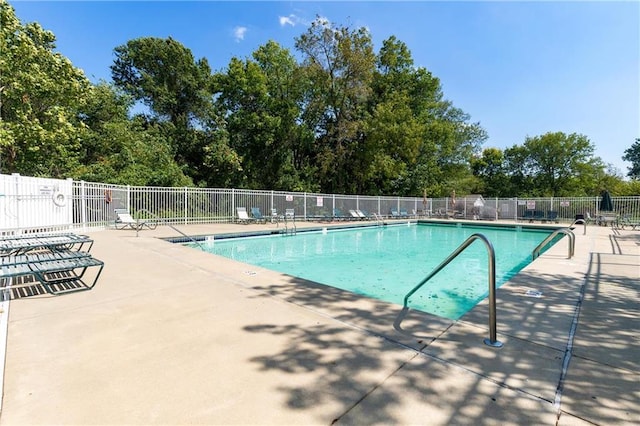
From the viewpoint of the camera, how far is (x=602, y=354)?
89.6 inches

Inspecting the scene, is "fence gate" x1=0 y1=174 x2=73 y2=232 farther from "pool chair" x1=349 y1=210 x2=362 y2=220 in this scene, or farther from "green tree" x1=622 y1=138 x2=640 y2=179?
"green tree" x1=622 y1=138 x2=640 y2=179

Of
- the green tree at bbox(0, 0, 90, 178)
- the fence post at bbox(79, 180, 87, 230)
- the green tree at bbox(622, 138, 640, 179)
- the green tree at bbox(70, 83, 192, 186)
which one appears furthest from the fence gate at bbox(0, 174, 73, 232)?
the green tree at bbox(622, 138, 640, 179)

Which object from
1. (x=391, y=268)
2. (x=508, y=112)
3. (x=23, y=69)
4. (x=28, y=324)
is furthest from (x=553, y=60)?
(x=23, y=69)

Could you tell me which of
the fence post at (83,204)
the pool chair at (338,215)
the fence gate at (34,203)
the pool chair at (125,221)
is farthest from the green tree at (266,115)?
the fence gate at (34,203)

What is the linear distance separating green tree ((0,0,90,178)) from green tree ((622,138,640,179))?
157 feet

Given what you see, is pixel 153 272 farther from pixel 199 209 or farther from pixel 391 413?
pixel 199 209

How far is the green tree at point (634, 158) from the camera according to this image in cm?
3116

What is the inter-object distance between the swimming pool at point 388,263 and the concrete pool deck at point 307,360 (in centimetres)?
190

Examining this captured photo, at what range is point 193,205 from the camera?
13742 millimetres

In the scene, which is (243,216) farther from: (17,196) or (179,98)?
(179,98)

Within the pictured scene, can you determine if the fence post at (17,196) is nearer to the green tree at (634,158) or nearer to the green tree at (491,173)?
the green tree at (491,173)

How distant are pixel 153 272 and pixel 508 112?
27.2 meters

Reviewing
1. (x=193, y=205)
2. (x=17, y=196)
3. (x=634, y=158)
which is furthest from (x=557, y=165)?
(x=17, y=196)

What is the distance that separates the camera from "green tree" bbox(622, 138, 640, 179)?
3116 cm
